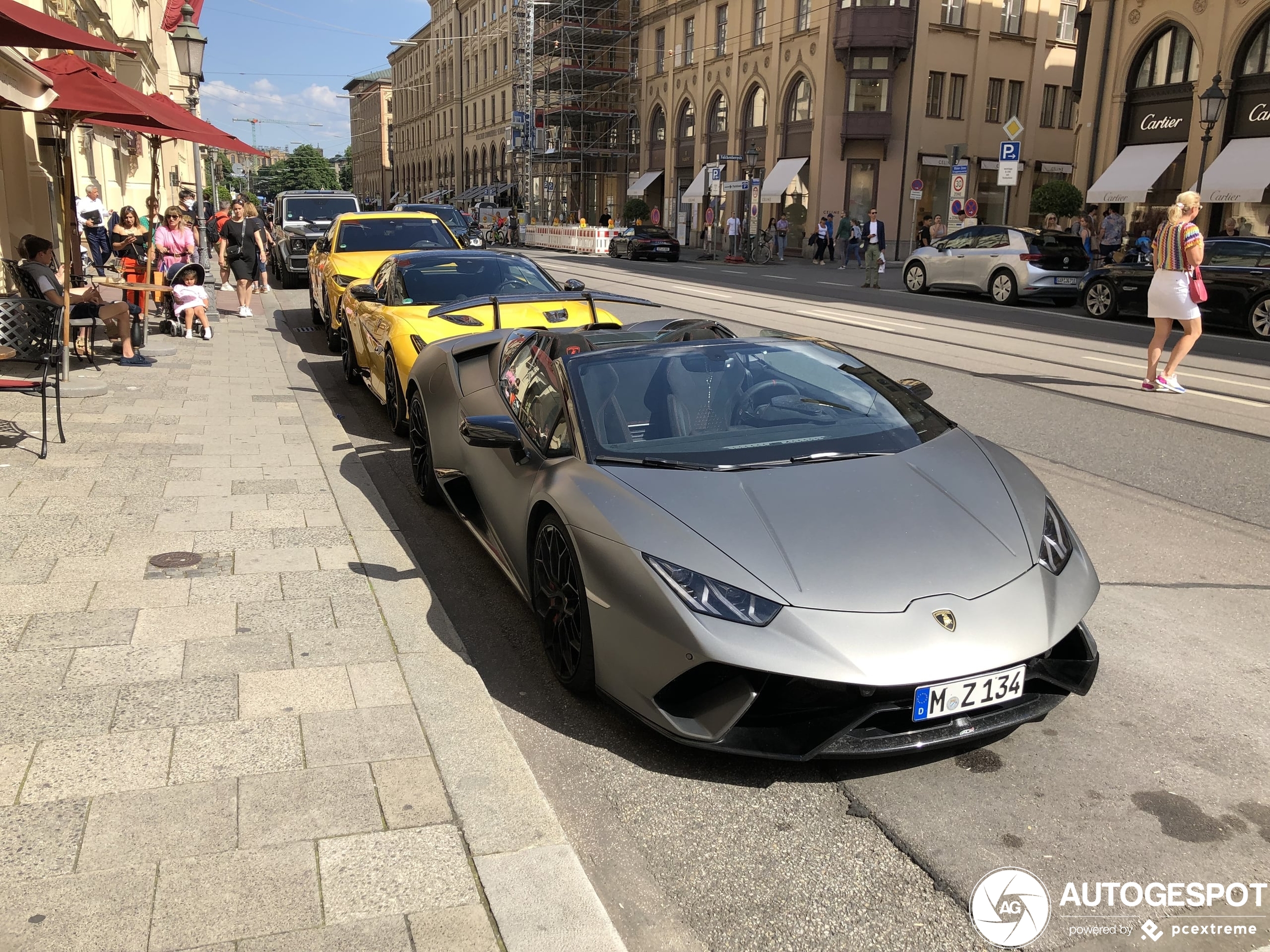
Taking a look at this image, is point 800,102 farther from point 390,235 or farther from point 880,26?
point 390,235

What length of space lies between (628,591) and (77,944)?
173cm

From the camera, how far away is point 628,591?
3.35 m

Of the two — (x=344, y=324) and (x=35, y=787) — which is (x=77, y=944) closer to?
(x=35, y=787)

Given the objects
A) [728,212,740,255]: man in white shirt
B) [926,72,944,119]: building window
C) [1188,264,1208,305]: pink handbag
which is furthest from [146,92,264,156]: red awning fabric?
[926,72,944,119]: building window

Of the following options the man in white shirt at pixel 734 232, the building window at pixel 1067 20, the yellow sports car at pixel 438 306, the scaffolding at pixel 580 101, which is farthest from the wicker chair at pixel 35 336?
the scaffolding at pixel 580 101

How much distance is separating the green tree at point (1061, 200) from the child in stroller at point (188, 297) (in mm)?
24375

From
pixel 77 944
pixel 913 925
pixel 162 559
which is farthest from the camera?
pixel 162 559

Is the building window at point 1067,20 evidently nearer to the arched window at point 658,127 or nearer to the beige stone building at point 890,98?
the beige stone building at point 890,98

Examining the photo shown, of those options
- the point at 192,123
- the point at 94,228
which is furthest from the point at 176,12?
the point at 192,123

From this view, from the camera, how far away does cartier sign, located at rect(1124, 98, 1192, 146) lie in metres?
27.8

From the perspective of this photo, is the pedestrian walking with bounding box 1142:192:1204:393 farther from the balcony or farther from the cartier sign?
the balcony

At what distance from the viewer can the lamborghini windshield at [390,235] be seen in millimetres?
13375

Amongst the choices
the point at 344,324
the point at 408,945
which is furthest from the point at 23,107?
the point at 408,945

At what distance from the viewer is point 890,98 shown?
40.5 meters
